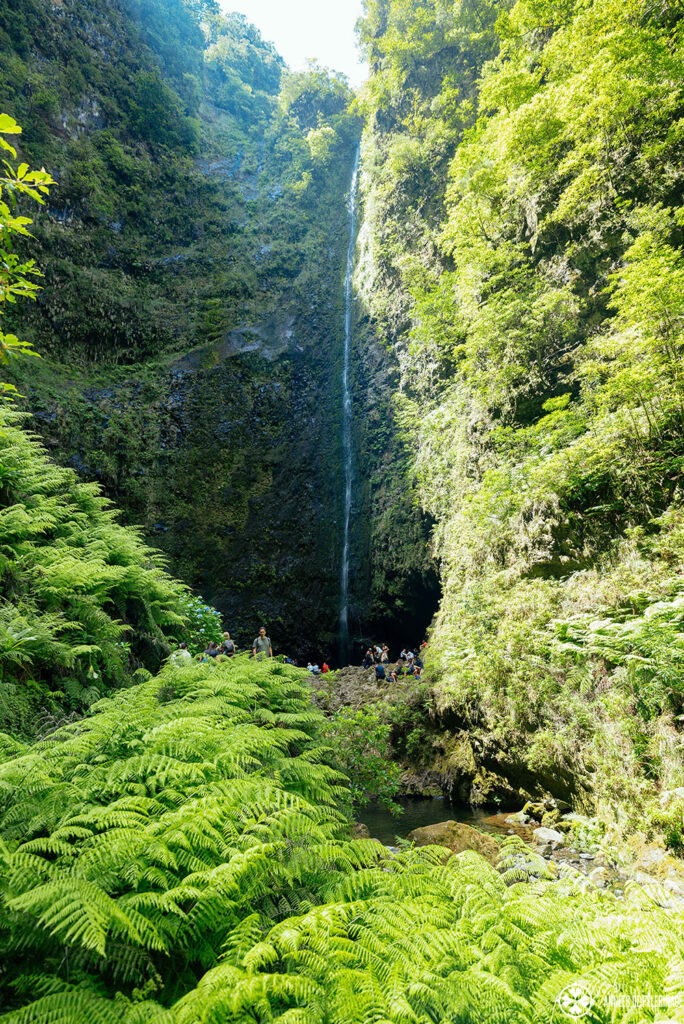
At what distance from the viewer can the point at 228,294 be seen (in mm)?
21156

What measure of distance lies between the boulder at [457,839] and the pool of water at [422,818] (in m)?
0.46

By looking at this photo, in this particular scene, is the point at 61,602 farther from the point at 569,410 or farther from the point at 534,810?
the point at 569,410

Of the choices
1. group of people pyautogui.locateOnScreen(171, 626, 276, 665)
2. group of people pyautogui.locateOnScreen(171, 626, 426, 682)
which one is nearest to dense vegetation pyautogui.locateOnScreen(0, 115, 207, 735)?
group of people pyautogui.locateOnScreen(171, 626, 276, 665)

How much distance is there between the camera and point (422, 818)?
750 cm

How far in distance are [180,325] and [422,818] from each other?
62.6 feet

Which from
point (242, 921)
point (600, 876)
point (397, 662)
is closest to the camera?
point (242, 921)

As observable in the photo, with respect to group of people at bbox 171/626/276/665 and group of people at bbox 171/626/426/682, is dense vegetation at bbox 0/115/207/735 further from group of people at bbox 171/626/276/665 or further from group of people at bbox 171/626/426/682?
group of people at bbox 171/626/426/682

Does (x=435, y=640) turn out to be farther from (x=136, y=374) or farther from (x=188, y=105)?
(x=188, y=105)

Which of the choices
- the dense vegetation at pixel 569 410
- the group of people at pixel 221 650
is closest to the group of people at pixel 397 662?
the dense vegetation at pixel 569 410

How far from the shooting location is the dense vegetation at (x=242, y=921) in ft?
5.74

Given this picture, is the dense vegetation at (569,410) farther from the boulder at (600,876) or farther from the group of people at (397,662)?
the group of people at (397,662)

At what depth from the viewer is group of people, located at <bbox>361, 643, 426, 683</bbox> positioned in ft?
43.1

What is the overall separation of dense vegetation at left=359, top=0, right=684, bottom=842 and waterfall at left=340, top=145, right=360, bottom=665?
6164mm

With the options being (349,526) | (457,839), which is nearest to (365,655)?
(349,526)
